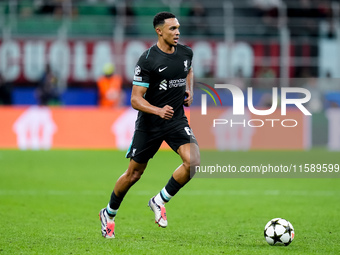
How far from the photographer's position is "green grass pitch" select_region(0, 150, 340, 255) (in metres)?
7.39

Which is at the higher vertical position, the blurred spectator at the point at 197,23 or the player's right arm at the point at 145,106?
the player's right arm at the point at 145,106

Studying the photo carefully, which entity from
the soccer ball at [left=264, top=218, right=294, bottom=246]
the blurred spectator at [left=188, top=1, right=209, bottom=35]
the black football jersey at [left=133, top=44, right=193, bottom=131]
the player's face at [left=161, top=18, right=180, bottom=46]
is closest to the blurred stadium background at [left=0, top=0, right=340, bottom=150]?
the blurred spectator at [left=188, top=1, right=209, bottom=35]

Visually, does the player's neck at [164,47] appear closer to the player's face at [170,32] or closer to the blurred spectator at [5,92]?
the player's face at [170,32]

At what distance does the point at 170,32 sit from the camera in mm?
7750

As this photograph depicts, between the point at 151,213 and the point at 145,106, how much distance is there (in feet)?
9.82

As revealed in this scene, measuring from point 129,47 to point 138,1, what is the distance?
2.67 metres

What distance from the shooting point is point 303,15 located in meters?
23.5

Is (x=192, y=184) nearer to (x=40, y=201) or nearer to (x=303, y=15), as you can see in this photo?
(x=40, y=201)

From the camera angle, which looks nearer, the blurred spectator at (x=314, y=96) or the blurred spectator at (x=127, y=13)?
the blurred spectator at (x=314, y=96)

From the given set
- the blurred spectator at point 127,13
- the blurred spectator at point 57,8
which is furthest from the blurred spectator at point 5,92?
the blurred spectator at point 127,13

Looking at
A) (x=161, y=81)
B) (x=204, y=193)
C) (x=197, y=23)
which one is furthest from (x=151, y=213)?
(x=197, y=23)

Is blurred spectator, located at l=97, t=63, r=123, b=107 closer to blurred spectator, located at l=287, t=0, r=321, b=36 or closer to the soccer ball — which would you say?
blurred spectator, located at l=287, t=0, r=321, b=36

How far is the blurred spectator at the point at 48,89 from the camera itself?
21.3m

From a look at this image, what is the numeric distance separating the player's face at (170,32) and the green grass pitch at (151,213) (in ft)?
7.41
